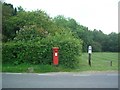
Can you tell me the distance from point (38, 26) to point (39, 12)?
3.47 meters

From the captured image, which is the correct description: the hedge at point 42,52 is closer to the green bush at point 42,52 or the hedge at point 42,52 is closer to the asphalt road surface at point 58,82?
the green bush at point 42,52

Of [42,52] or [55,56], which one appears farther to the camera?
[42,52]

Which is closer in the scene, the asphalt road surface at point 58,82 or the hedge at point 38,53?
the asphalt road surface at point 58,82

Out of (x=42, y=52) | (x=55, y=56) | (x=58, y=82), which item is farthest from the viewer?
(x=42, y=52)

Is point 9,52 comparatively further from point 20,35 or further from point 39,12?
point 39,12

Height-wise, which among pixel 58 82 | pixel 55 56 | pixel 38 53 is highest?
pixel 38 53

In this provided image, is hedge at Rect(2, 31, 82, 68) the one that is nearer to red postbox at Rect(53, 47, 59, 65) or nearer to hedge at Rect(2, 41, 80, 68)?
hedge at Rect(2, 41, 80, 68)

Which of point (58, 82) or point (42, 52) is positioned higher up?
point (42, 52)

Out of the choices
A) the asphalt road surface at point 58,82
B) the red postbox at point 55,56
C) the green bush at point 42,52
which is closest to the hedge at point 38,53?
the green bush at point 42,52

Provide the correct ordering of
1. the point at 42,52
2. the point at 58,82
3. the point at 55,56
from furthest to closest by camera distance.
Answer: the point at 42,52 < the point at 55,56 < the point at 58,82

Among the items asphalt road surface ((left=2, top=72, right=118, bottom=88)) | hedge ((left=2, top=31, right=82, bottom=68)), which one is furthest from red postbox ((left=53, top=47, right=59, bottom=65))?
asphalt road surface ((left=2, top=72, right=118, bottom=88))

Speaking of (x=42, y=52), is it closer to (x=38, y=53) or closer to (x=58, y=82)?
(x=38, y=53)

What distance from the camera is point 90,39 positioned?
6569cm

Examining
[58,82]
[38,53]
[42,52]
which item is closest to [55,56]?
[42,52]
